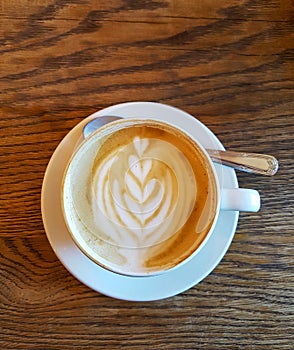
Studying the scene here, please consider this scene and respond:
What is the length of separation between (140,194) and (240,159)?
0.54ft

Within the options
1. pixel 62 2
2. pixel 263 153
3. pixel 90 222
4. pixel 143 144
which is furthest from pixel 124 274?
pixel 62 2

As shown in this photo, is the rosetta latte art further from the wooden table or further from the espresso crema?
the wooden table

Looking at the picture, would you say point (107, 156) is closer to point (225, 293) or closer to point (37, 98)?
point (37, 98)

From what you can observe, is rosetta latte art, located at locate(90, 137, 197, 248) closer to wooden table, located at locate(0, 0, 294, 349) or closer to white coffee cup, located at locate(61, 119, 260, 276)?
white coffee cup, located at locate(61, 119, 260, 276)

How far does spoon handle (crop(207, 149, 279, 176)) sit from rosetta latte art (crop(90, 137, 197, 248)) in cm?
5

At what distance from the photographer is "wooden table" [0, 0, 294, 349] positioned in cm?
98

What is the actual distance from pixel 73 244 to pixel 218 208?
9.2 inches

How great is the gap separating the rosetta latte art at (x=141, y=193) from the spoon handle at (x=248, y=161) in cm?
5

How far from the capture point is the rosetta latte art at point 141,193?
3.08ft

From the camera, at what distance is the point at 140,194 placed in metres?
0.94

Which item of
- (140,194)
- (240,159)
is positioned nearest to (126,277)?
(140,194)

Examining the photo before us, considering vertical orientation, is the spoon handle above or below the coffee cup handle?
above

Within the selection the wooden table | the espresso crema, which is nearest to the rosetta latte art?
the espresso crema

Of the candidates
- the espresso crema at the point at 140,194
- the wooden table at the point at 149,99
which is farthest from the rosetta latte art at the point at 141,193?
the wooden table at the point at 149,99
